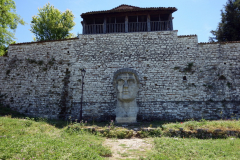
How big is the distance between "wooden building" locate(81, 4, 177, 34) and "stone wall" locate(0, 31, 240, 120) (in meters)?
1.42

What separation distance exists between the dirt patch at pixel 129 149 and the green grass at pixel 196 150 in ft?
1.05

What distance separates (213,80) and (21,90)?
13700 millimetres

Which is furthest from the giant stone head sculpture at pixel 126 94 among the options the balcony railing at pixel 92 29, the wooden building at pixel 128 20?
the balcony railing at pixel 92 29

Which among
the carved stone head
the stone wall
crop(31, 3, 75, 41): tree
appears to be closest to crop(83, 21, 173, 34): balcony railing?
the stone wall

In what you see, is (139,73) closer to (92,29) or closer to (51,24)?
(92,29)

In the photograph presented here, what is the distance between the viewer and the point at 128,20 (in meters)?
14.3

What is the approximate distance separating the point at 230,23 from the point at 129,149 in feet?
55.3

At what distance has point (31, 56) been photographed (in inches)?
497

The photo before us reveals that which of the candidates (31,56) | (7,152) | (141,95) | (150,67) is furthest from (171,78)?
(31,56)

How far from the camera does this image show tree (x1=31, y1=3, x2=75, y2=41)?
18688mm

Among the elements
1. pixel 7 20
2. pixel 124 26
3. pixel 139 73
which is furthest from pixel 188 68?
pixel 7 20

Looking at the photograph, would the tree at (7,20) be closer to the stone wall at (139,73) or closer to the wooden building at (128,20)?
the stone wall at (139,73)

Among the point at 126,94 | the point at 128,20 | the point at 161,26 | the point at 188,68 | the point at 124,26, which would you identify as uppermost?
the point at 128,20

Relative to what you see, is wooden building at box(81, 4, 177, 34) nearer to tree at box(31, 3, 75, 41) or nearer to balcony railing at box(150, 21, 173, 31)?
balcony railing at box(150, 21, 173, 31)
